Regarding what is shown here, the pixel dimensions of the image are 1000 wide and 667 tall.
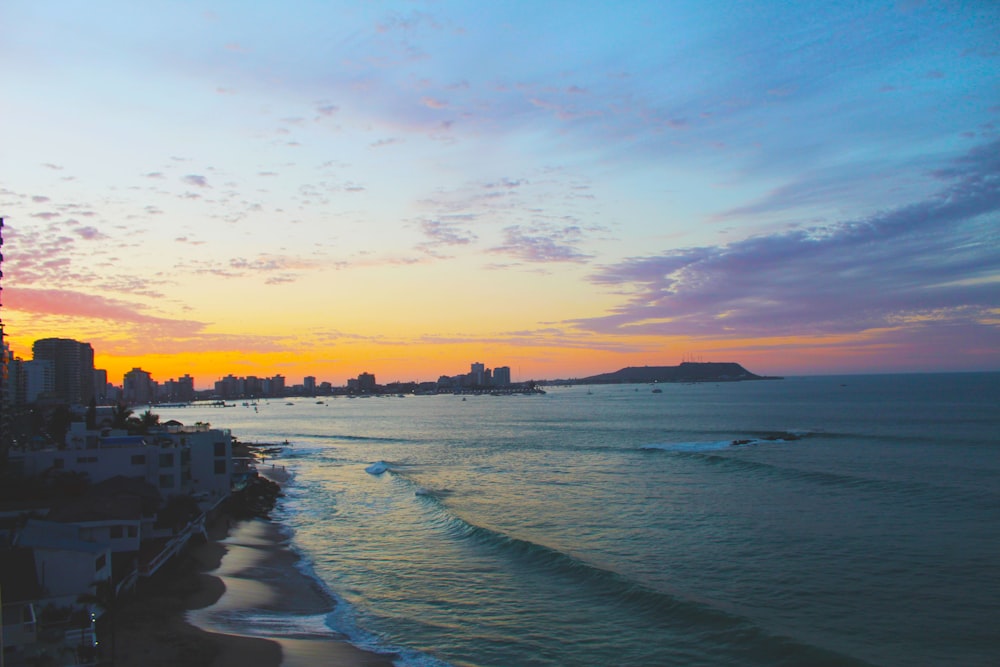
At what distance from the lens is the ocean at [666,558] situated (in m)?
19.5

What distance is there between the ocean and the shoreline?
783 millimetres

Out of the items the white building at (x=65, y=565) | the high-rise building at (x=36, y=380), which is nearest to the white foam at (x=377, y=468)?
the white building at (x=65, y=565)

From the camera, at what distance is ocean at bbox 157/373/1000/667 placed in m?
19.5

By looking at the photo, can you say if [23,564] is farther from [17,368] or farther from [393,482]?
[17,368]

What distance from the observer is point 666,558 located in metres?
27.8

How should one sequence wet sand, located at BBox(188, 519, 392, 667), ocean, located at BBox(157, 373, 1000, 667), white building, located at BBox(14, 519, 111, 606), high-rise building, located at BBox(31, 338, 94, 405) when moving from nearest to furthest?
wet sand, located at BBox(188, 519, 392, 667), ocean, located at BBox(157, 373, 1000, 667), white building, located at BBox(14, 519, 111, 606), high-rise building, located at BBox(31, 338, 94, 405)

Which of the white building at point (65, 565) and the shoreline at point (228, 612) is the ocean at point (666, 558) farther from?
the white building at point (65, 565)

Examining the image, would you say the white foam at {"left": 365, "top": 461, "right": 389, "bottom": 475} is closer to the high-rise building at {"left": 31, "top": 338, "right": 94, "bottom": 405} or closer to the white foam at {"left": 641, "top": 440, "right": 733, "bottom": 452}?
the white foam at {"left": 641, "top": 440, "right": 733, "bottom": 452}

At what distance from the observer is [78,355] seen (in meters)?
187

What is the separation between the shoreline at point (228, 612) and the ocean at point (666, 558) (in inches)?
30.8

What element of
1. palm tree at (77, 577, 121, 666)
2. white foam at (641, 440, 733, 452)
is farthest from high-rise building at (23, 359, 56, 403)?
palm tree at (77, 577, 121, 666)

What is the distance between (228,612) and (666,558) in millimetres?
17428

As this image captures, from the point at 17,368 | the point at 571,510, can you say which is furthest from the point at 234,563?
the point at 17,368

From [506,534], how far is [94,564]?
1809 cm
